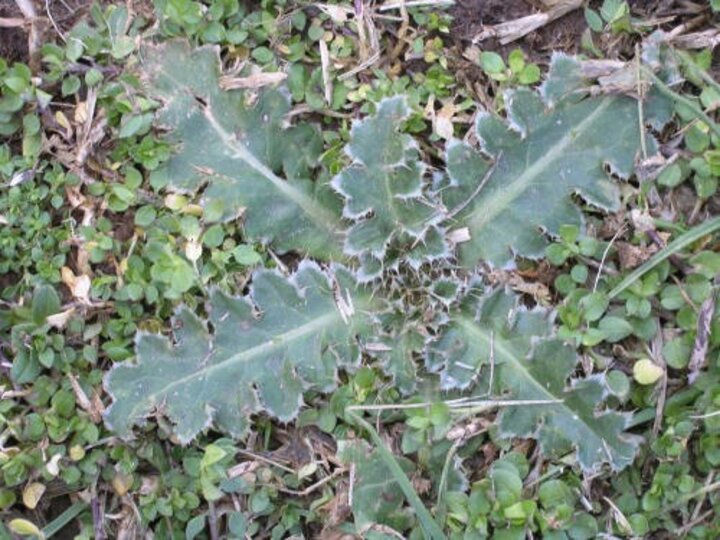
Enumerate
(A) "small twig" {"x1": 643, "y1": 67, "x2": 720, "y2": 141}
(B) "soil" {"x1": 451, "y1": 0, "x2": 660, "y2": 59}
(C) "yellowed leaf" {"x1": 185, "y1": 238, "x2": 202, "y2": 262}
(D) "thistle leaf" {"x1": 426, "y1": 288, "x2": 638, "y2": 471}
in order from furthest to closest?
(B) "soil" {"x1": 451, "y1": 0, "x2": 660, "y2": 59}, (C) "yellowed leaf" {"x1": 185, "y1": 238, "x2": 202, "y2": 262}, (A) "small twig" {"x1": 643, "y1": 67, "x2": 720, "y2": 141}, (D) "thistle leaf" {"x1": 426, "y1": 288, "x2": 638, "y2": 471}

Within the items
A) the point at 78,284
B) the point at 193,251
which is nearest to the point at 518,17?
the point at 193,251

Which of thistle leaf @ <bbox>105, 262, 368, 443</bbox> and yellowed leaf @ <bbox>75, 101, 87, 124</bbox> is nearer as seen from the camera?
thistle leaf @ <bbox>105, 262, 368, 443</bbox>

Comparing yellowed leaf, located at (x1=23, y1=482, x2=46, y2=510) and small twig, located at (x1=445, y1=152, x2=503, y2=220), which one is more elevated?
small twig, located at (x1=445, y1=152, x2=503, y2=220)

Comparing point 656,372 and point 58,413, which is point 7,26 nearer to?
point 58,413

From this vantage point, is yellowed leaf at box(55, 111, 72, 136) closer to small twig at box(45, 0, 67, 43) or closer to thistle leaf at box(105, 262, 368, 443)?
small twig at box(45, 0, 67, 43)

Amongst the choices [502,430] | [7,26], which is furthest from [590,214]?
[7,26]

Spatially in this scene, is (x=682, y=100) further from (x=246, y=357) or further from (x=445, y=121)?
(x=246, y=357)

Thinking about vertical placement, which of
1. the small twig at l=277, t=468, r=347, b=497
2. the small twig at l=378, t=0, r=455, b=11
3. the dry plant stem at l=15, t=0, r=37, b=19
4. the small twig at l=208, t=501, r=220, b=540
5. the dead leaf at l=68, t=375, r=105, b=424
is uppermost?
the small twig at l=378, t=0, r=455, b=11

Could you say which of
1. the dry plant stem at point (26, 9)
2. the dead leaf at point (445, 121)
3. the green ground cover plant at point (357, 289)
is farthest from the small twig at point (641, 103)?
the dry plant stem at point (26, 9)

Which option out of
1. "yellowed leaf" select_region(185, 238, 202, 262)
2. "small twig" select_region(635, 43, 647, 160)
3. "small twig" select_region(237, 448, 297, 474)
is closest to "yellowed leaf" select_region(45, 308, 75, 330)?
"yellowed leaf" select_region(185, 238, 202, 262)
